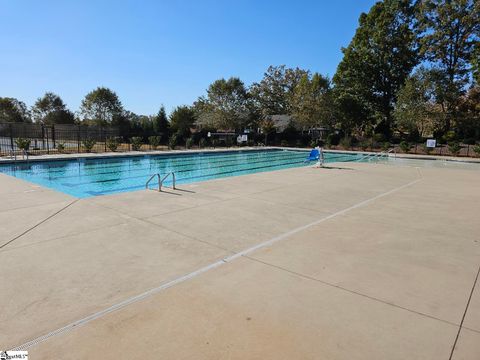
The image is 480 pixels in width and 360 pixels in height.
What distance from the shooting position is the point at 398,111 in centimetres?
2991

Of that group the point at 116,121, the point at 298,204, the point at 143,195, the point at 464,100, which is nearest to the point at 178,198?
the point at 143,195

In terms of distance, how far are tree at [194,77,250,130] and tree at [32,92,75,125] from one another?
24411mm

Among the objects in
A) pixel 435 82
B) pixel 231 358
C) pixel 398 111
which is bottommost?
pixel 231 358

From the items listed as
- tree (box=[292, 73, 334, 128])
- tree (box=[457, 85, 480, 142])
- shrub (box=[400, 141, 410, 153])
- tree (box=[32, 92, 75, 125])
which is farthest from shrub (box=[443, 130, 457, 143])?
tree (box=[32, 92, 75, 125])

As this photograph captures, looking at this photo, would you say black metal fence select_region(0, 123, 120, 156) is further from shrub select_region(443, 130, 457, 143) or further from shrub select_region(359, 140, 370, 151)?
shrub select_region(443, 130, 457, 143)

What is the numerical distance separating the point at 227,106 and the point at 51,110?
104 ft

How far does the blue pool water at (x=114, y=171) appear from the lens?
1164 centimetres

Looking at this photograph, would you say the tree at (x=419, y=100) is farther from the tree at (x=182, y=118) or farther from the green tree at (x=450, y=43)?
the tree at (x=182, y=118)

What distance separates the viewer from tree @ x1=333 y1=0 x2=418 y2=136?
33125 millimetres

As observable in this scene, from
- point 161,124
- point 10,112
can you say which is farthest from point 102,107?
point 10,112

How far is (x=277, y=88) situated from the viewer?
51125mm

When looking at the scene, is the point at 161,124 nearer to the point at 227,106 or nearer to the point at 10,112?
the point at 227,106

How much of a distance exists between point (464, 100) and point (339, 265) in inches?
1300

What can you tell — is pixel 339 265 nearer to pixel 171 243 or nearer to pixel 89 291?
pixel 171 243
